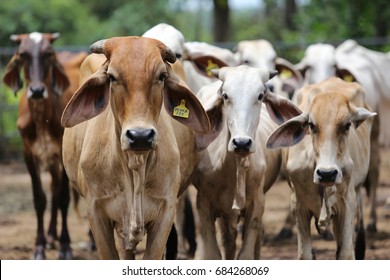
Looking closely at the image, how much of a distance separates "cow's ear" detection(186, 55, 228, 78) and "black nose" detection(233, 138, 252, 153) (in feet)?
8.51

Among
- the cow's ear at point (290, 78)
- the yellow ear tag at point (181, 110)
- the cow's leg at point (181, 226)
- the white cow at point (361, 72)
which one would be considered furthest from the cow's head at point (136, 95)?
the cow's ear at point (290, 78)

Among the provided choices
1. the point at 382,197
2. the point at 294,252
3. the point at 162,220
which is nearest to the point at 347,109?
the point at 162,220

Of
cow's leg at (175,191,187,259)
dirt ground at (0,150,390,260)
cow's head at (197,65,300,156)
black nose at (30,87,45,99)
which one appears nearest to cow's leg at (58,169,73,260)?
dirt ground at (0,150,390,260)

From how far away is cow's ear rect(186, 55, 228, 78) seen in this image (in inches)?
435

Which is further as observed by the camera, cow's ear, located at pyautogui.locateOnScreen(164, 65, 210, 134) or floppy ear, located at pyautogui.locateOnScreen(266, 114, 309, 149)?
floppy ear, located at pyautogui.locateOnScreen(266, 114, 309, 149)

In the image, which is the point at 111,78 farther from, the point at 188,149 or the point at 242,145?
the point at 188,149

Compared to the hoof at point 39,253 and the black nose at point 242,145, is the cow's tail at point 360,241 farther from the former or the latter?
the hoof at point 39,253

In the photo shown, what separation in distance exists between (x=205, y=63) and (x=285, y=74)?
268cm

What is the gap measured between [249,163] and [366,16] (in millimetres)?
13738

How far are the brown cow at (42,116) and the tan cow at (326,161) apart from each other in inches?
126

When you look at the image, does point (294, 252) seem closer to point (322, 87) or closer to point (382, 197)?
point (322, 87)

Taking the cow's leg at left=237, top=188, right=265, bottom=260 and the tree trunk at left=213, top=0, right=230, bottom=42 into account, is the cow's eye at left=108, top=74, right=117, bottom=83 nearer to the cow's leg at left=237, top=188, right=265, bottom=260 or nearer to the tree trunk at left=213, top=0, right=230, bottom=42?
the cow's leg at left=237, top=188, right=265, bottom=260

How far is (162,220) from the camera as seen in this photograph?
7.98 m

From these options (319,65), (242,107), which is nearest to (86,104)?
(242,107)
